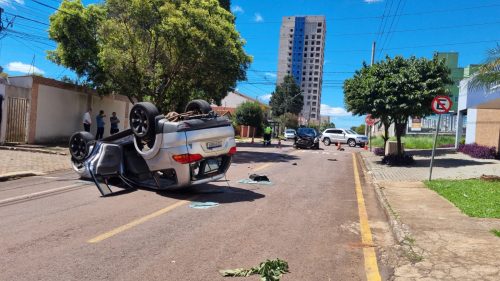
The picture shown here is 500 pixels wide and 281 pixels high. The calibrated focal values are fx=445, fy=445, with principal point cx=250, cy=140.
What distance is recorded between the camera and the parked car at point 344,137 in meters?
43.3

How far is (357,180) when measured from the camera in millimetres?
14273

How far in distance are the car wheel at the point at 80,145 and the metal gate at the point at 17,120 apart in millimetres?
9850

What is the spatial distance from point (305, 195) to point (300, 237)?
156 inches

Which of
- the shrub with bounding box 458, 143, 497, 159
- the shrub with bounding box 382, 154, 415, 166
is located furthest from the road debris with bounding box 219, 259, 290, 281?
the shrub with bounding box 458, 143, 497, 159

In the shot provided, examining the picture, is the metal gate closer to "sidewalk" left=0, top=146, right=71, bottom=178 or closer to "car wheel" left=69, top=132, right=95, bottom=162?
"sidewalk" left=0, top=146, right=71, bottom=178

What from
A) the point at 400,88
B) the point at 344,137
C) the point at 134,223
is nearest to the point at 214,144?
the point at 134,223

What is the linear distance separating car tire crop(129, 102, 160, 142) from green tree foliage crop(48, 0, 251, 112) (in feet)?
33.9

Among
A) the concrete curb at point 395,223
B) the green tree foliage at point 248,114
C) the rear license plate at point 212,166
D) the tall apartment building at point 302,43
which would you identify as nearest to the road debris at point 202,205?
the rear license plate at point 212,166

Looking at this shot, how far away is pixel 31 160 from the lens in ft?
49.0

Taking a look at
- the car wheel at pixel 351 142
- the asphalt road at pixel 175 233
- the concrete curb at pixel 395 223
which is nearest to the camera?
the asphalt road at pixel 175 233

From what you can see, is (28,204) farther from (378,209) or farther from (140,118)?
(378,209)

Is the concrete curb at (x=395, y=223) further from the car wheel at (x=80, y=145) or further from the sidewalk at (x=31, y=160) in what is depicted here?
the sidewalk at (x=31, y=160)

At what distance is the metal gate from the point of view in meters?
18.8

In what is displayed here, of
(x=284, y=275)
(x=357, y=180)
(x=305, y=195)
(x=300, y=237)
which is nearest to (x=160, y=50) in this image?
(x=357, y=180)
